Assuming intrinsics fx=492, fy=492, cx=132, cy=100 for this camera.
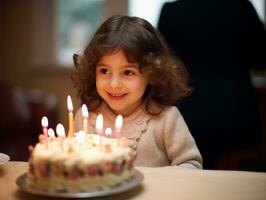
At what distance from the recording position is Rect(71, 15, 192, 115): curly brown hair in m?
1.31

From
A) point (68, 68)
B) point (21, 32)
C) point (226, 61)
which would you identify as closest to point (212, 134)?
point (226, 61)

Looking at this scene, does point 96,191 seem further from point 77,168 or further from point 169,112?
point 169,112

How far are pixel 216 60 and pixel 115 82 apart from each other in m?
1.03

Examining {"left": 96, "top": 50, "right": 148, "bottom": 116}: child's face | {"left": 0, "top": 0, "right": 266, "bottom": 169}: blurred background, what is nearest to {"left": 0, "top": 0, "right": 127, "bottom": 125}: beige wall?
{"left": 0, "top": 0, "right": 266, "bottom": 169}: blurred background

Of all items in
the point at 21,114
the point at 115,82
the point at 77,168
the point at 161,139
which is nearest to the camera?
the point at 77,168

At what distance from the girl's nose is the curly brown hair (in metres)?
0.06

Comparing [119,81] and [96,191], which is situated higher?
[119,81]

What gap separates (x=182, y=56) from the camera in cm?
223

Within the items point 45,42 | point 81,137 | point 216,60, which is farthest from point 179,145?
point 45,42

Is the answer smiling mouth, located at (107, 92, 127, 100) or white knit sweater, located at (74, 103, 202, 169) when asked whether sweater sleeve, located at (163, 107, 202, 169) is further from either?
smiling mouth, located at (107, 92, 127, 100)

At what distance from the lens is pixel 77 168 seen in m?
0.97

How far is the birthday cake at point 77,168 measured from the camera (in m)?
0.97

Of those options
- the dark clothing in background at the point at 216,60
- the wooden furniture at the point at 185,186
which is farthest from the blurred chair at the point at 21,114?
the wooden furniture at the point at 185,186

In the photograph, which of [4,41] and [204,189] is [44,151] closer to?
[204,189]
